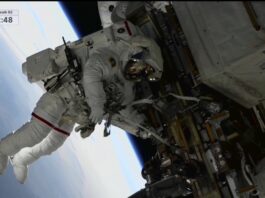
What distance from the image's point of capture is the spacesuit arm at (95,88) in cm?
271

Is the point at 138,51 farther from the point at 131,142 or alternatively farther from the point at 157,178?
the point at 131,142

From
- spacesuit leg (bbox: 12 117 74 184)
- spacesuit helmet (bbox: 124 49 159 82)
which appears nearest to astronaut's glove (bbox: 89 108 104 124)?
spacesuit helmet (bbox: 124 49 159 82)

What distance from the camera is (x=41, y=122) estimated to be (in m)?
3.01

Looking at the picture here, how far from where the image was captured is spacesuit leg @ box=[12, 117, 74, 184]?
3375 mm

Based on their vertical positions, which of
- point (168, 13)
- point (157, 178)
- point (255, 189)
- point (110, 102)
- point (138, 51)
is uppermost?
point (168, 13)

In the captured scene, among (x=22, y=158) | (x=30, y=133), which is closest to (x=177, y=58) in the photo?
(x=30, y=133)

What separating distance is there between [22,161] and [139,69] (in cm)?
154

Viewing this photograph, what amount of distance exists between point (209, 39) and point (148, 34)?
2.31 feet

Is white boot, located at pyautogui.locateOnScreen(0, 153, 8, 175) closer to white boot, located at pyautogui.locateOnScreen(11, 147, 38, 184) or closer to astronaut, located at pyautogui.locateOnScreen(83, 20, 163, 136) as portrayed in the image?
white boot, located at pyautogui.locateOnScreen(11, 147, 38, 184)

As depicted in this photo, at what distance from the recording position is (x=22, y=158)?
3514 mm
